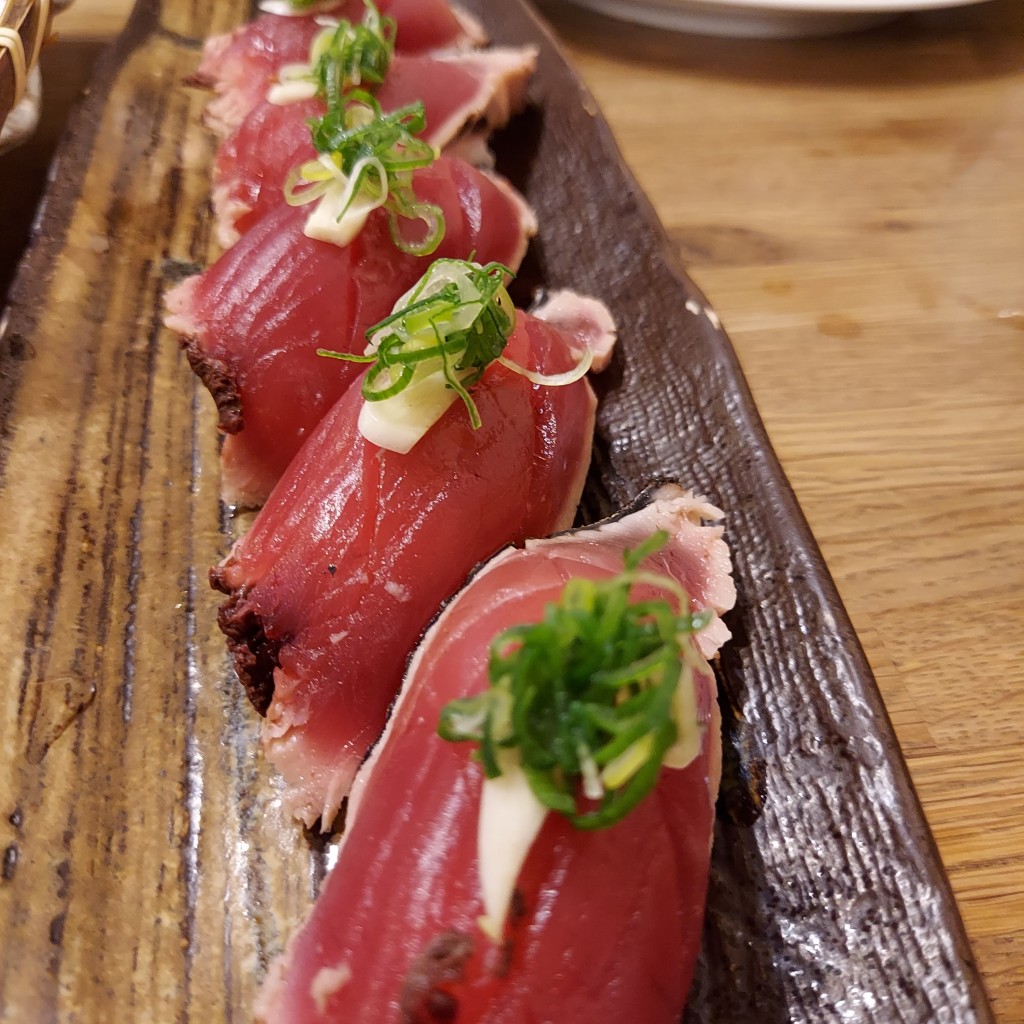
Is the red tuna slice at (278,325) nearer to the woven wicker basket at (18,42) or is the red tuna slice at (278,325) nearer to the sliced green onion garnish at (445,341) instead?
the sliced green onion garnish at (445,341)

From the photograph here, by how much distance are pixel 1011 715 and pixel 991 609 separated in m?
0.25

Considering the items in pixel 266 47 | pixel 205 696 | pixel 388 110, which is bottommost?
pixel 205 696

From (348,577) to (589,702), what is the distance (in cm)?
61

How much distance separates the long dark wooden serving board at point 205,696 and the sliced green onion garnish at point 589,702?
0.46m

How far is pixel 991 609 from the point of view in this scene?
1851 millimetres

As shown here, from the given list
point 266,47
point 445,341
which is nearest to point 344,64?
point 266,47

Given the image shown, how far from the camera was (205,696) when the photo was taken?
4.97 ft

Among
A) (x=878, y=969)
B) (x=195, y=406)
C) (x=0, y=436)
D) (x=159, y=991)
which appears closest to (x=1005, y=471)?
(x=878, y=969)

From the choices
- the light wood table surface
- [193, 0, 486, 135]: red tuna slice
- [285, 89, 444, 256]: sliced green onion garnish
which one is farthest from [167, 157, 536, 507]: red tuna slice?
the light wood table surface

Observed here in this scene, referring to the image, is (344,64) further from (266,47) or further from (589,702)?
(589,702)

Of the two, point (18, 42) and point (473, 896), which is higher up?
point (18, 42)

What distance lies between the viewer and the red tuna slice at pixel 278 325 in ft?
5.63

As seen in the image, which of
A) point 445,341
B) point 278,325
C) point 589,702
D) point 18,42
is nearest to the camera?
point 589,702

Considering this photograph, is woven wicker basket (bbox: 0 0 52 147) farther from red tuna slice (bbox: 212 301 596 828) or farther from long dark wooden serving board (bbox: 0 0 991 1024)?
red tuna slice (bbox: 212 301 596 828)
